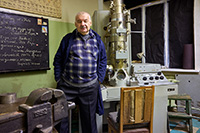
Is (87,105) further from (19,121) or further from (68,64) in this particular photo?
(19,121)

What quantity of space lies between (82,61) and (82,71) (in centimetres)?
10

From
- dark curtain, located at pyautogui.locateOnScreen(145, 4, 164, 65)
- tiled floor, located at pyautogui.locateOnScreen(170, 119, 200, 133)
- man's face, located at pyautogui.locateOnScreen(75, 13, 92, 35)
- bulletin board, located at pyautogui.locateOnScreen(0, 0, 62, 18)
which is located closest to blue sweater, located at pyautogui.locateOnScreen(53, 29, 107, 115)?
man's face, located at pyautogui.locateOnScreen(75, 13, 92, 35)

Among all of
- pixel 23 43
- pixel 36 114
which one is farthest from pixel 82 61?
pixel 36 114

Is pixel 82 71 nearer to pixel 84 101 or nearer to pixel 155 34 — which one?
pixel 84 101

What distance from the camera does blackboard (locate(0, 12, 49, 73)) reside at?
5.73 feet

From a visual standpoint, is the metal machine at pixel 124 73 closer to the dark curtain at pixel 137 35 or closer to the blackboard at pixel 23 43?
the blackboard at pixel 23 43

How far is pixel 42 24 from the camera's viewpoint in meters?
2.05

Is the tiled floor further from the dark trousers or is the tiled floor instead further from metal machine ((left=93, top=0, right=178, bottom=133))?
the dark trousers

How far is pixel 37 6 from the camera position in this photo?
2.01m

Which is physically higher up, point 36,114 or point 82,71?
point 82,71

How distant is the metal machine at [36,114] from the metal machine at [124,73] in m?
1.12

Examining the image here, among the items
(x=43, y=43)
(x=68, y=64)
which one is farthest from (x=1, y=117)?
(x=43, y=43)

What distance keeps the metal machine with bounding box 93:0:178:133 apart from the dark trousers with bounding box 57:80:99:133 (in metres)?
0.25

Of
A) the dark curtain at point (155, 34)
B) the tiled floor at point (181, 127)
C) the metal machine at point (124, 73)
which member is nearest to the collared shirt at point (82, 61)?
the metal machine at point (124, 73)
